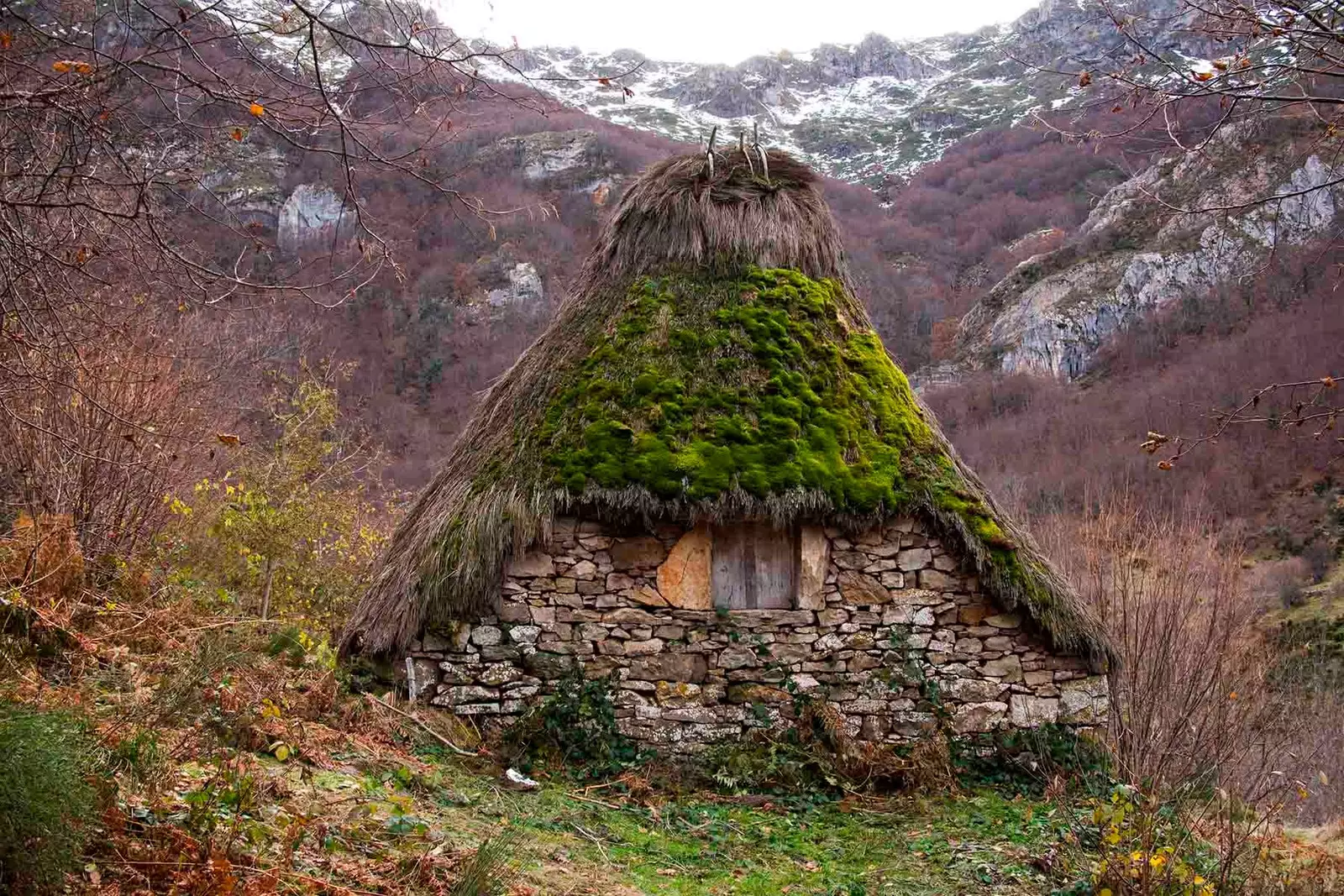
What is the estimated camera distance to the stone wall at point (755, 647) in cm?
633

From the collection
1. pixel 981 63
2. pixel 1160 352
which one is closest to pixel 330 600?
pixel 1160 352

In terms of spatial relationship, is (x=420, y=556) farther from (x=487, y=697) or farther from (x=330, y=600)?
(x=330, y=600)

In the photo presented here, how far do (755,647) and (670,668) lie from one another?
2.04 ft

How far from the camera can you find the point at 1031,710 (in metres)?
6.63

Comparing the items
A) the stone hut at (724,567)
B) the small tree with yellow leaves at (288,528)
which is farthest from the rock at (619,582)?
the small tree with yellow leaves at (288,528)

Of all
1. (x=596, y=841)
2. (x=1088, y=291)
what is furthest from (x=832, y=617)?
(x=1088, y=291)

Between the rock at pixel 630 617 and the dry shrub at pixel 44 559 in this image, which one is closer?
the dry shrub at pixel 44 559

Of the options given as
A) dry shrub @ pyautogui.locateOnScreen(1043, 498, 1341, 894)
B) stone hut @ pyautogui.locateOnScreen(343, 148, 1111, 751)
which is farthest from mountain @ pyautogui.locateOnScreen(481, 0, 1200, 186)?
stone hut @ pyautogui.locateOnScreen(343, 148, 1111, 751)

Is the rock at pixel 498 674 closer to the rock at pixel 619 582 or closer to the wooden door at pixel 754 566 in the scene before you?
the rock at pixel 619 582

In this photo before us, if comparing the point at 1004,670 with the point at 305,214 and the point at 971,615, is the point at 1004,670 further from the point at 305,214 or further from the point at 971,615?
the point at 305,214

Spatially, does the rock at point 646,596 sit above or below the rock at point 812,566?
below

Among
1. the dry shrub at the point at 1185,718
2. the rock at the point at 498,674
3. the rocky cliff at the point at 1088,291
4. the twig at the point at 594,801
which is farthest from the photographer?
the rocky cliff at the point at 1088,291

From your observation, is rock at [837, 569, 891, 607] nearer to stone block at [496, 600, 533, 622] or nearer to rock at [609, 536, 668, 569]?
rock at [609, 536, 668, 569]

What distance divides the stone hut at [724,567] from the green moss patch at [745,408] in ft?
0.06
